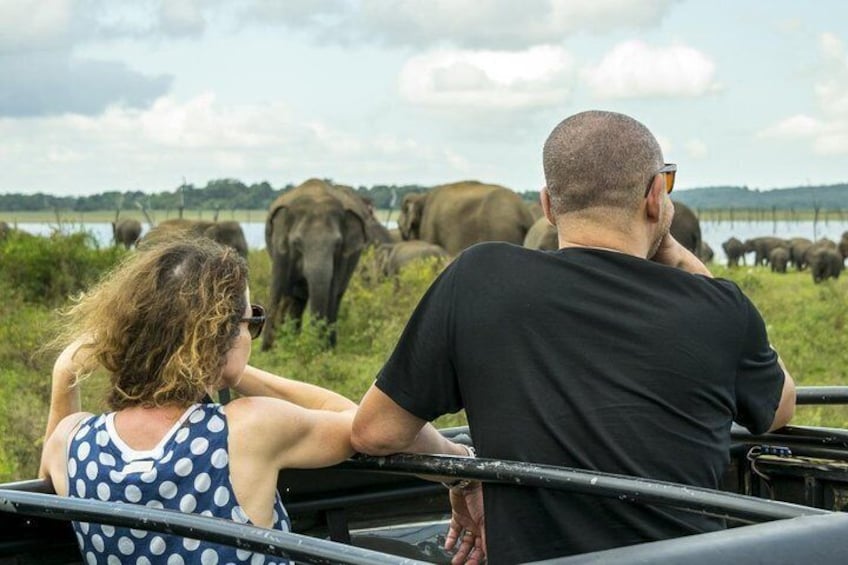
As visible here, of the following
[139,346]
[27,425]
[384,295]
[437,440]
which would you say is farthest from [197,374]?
[384,295]

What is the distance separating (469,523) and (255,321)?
2.32 feet

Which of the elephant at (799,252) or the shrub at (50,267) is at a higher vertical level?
the shrub at (50,267)

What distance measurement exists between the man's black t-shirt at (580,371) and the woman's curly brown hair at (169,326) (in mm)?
377

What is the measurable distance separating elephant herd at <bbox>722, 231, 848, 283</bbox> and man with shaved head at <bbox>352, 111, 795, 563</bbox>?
37029 millimetres

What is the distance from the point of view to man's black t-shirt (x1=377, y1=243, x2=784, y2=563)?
2766 millimetres

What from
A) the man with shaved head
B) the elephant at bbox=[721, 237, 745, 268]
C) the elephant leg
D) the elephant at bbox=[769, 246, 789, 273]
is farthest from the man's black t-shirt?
the elephant at bbox=[721, 237, 745, 268]

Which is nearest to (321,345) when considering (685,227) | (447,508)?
(685,227)

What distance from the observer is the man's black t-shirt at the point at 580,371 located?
2.77 m

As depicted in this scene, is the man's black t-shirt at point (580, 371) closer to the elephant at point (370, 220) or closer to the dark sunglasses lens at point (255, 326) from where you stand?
the dark sunglasses lens at point (255, 326)

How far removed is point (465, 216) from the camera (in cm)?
2417

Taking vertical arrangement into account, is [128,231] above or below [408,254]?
below

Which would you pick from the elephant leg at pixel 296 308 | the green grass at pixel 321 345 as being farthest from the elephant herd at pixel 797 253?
the elephant leg at pixel 296 308

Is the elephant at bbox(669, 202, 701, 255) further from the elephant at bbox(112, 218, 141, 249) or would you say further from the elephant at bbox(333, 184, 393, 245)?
the elephant at bbox(112, 218, 141, 249)

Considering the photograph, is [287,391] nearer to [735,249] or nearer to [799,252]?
[799,252]
